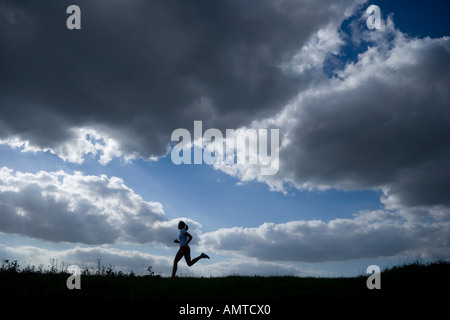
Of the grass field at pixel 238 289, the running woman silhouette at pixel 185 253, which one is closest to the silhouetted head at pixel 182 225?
the running woman silhouette at pixel 185 253

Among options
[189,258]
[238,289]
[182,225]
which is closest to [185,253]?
[189,258]

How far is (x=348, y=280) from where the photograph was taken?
14.6m

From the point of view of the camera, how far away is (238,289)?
11.9m

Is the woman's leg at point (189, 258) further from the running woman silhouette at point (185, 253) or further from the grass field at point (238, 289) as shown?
the grass field at point (238, 289)

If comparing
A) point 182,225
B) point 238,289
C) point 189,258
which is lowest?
point 238,289

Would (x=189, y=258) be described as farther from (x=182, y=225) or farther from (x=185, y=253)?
(x=182, y=225)

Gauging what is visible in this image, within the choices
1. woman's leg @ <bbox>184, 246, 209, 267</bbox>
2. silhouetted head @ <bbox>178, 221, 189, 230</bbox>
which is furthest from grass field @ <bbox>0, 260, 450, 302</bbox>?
silhouetted head @ <bbox>178, 221, 189, 230</bbox>

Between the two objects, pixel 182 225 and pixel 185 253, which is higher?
pixel 182 225

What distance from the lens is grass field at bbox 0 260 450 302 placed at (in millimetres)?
10875

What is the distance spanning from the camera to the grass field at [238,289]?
10.9 meters

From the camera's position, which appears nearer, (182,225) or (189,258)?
(189,258)

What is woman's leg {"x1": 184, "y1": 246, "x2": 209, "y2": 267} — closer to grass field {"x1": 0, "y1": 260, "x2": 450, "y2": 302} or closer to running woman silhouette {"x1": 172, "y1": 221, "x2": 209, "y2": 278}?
running woman silhouette {"x1": 172, "y1": 221, "x2": 209, "y2": 278}
